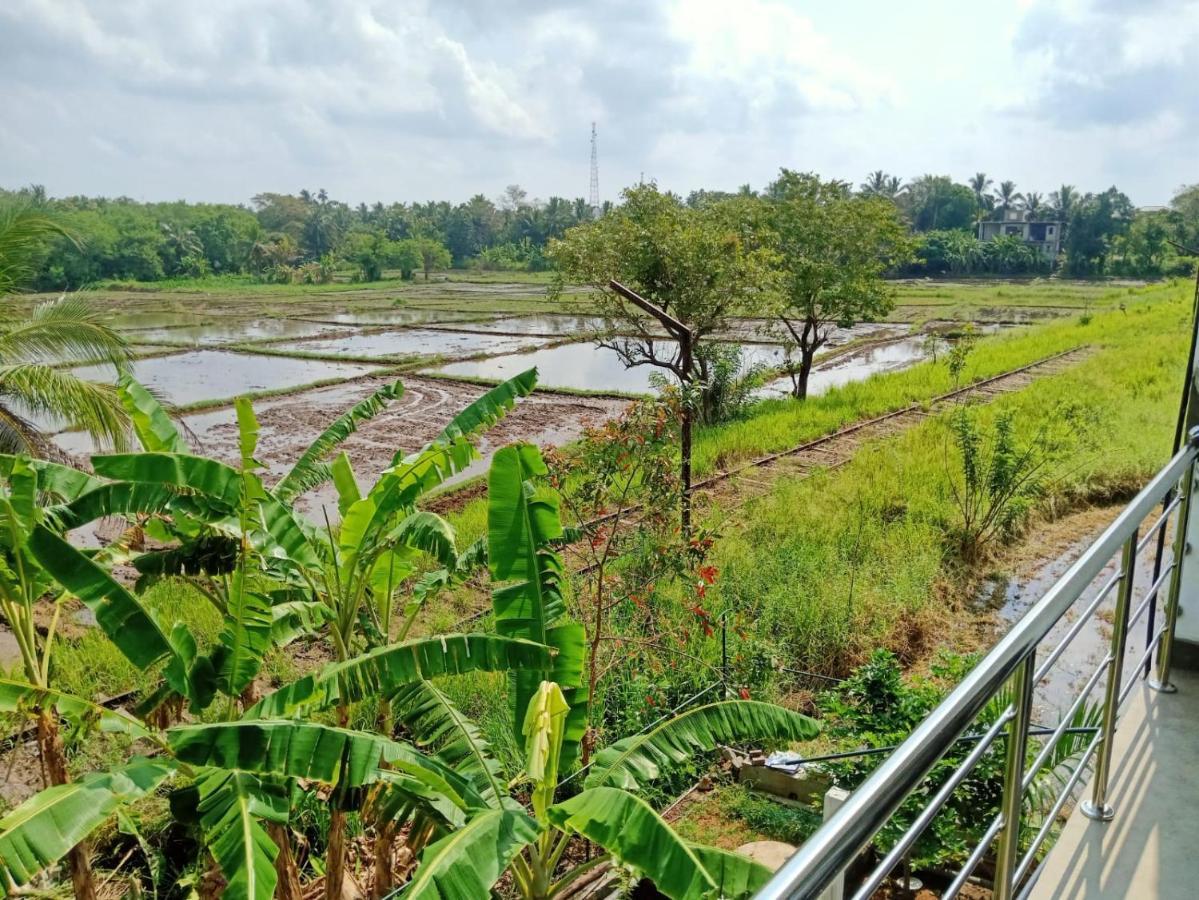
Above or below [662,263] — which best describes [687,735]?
below

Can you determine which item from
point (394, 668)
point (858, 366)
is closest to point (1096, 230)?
point (858, 366)

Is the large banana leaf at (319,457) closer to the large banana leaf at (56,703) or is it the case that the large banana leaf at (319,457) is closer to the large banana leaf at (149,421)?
the large banana leaf at (149,421)

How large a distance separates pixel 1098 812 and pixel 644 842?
115 cm

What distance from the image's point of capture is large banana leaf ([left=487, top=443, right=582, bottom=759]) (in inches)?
120

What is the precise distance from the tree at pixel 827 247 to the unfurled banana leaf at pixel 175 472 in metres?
13.2

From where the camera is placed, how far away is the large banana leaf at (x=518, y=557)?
3.05 meters

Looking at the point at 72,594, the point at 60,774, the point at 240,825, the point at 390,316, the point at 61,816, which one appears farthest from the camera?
the point at 390,316

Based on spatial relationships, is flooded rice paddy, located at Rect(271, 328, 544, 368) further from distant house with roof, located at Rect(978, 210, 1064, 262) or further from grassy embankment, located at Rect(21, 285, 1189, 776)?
distant house with roof, located at Rect(978, 210, 1064, 262)

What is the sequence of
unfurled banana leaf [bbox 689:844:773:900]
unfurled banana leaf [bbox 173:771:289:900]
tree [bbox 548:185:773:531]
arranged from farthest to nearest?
tree [bbox 548:185:773:531]
unfurled banana leaf [bbox 689:844:773:900]
unfurled banana leaf [bbox 173:771:289:900]

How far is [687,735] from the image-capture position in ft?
10.2

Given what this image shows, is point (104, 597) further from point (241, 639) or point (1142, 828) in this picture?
point (1142, 828)

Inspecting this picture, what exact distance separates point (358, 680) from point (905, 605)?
5.02 m

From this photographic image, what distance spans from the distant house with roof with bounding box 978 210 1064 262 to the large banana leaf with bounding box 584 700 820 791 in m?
69.7

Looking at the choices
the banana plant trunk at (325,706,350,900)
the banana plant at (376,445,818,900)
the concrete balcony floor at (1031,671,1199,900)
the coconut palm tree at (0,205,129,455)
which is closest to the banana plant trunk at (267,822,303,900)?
the banana plant trunk at (325,706,350,900)
